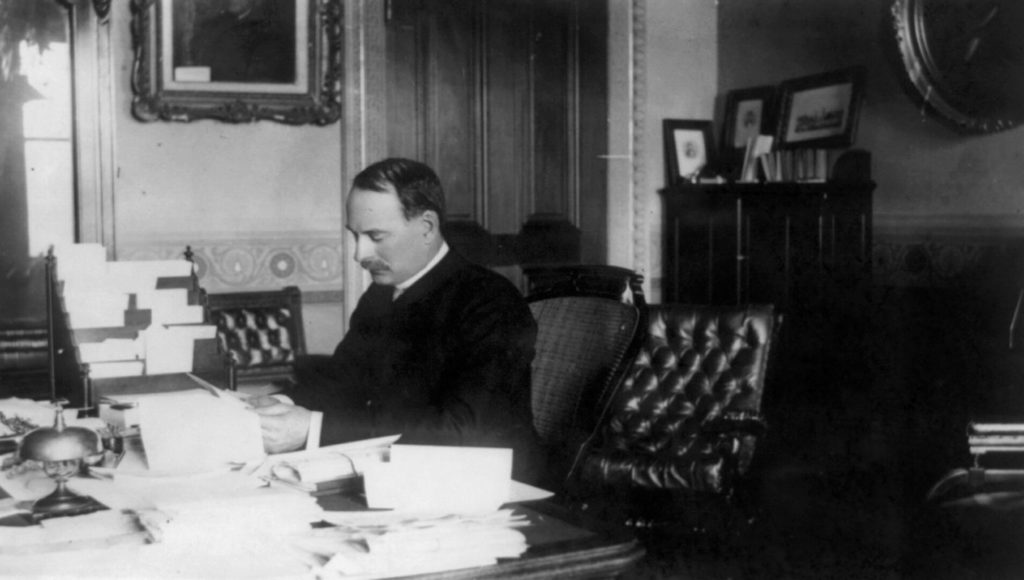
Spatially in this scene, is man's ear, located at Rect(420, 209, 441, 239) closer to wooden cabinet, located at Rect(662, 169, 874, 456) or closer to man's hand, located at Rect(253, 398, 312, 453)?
man's hand, located at Rect(253, 398, 312, 453)

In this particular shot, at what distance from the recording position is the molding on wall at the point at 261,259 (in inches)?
208

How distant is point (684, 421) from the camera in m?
3.99

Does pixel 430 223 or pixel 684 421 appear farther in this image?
pixel 684 421

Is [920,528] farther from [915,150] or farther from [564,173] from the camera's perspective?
[564,173]

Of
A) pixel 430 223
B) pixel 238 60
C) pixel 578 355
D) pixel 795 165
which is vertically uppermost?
pixel 238 60

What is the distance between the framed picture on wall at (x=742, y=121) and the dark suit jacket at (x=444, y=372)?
3.74 meters

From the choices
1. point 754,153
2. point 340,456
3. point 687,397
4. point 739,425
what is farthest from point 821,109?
point 340,456

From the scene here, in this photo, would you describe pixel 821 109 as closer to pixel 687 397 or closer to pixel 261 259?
pixel 687 397

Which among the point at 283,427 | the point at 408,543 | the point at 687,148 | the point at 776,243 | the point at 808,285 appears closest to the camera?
the point at 408,543

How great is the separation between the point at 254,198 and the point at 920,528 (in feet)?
11.1

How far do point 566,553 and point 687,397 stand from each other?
2699 mm

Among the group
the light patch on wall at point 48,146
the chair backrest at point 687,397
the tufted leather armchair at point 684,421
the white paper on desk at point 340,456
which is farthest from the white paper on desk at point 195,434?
the light patch on wall at point 48,146

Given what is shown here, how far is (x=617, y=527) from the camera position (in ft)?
4.99

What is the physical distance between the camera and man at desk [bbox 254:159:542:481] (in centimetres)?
213
